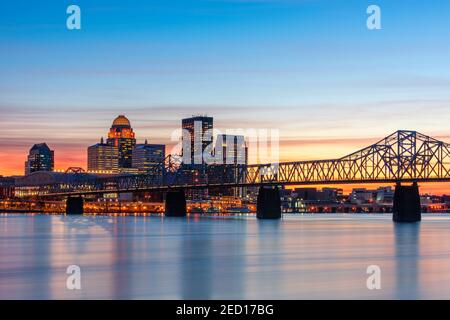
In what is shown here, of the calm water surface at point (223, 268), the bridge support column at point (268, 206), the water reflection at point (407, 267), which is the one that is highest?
the bridge support column at point (268, 206)

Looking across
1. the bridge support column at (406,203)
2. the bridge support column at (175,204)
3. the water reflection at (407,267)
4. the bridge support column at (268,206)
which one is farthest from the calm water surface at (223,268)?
the bridge support column at (175,204)

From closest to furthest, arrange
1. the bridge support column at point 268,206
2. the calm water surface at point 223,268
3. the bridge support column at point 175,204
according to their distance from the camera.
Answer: the calm water surface at point 223,268 → the bridge support column at point 268,206 → the bridge support column at point 175,204

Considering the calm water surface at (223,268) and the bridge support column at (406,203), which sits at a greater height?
the bridge support column at (406,203)

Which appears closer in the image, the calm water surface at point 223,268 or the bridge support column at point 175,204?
the calm water surface at point 223,268

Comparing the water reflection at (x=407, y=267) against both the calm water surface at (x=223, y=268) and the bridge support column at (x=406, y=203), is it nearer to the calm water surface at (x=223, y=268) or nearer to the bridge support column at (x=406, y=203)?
the calm water surface at (x=223, y=268)

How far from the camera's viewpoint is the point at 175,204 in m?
174

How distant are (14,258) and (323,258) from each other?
23.0m

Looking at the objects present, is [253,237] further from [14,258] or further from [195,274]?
[195,274]

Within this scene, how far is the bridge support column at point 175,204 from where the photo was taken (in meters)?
172

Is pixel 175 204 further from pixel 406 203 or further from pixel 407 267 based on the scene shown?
pixel 407 267

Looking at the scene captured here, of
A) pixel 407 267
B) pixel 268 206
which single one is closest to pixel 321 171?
pixel 268 206

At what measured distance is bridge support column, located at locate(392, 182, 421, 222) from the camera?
11981 cm

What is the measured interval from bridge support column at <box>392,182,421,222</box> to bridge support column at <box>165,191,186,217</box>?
190 ft

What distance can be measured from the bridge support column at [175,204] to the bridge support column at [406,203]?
5785 cm
